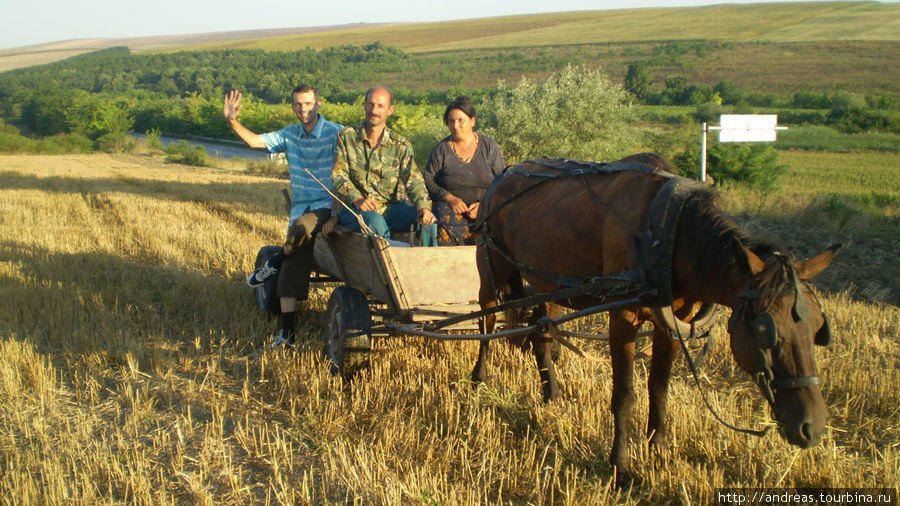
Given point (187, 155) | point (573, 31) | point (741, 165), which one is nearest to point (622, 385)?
point (741, 165)

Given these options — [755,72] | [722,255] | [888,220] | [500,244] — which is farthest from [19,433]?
[755,72]

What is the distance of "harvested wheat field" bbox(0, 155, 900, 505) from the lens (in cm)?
341

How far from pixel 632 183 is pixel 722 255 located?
2.19 feet

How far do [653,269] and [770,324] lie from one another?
23.0 inches

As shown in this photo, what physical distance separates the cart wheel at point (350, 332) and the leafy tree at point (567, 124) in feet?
39.8

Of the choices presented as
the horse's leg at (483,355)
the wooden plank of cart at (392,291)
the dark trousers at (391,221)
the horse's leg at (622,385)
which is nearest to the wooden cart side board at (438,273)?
the wooden plank of cart at (392,291)

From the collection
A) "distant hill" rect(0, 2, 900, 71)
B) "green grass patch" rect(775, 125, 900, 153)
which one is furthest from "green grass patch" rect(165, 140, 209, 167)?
"distant hill" rect(0, 2, 900, 71)

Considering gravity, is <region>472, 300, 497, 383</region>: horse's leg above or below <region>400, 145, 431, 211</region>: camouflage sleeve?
below

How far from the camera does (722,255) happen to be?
2.94 meters

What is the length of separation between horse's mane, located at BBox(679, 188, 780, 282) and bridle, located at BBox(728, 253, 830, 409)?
144 mm

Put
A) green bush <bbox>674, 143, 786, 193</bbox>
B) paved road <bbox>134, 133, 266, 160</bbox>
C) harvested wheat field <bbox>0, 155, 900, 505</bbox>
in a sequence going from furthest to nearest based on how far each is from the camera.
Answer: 1. paved road <bbox>134, 133, 266, 160</bbox>
2. green bush <bbox>674, 143, 786, 193</bbox>
3. harvested wheat field <bbox>0, 155, 900, 505</bbox>

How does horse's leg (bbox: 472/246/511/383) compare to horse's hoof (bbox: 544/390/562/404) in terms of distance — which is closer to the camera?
horse's hoof (bbox: 544/390/562/404)

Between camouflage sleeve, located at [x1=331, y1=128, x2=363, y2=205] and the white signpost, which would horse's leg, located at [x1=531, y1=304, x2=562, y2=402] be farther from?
the white signpost

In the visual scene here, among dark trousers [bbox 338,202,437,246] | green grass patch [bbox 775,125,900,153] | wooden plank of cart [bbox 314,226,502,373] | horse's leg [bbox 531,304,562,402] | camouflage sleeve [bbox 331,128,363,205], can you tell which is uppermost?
camouflage sleeve [bbox 331,128,363,205]
